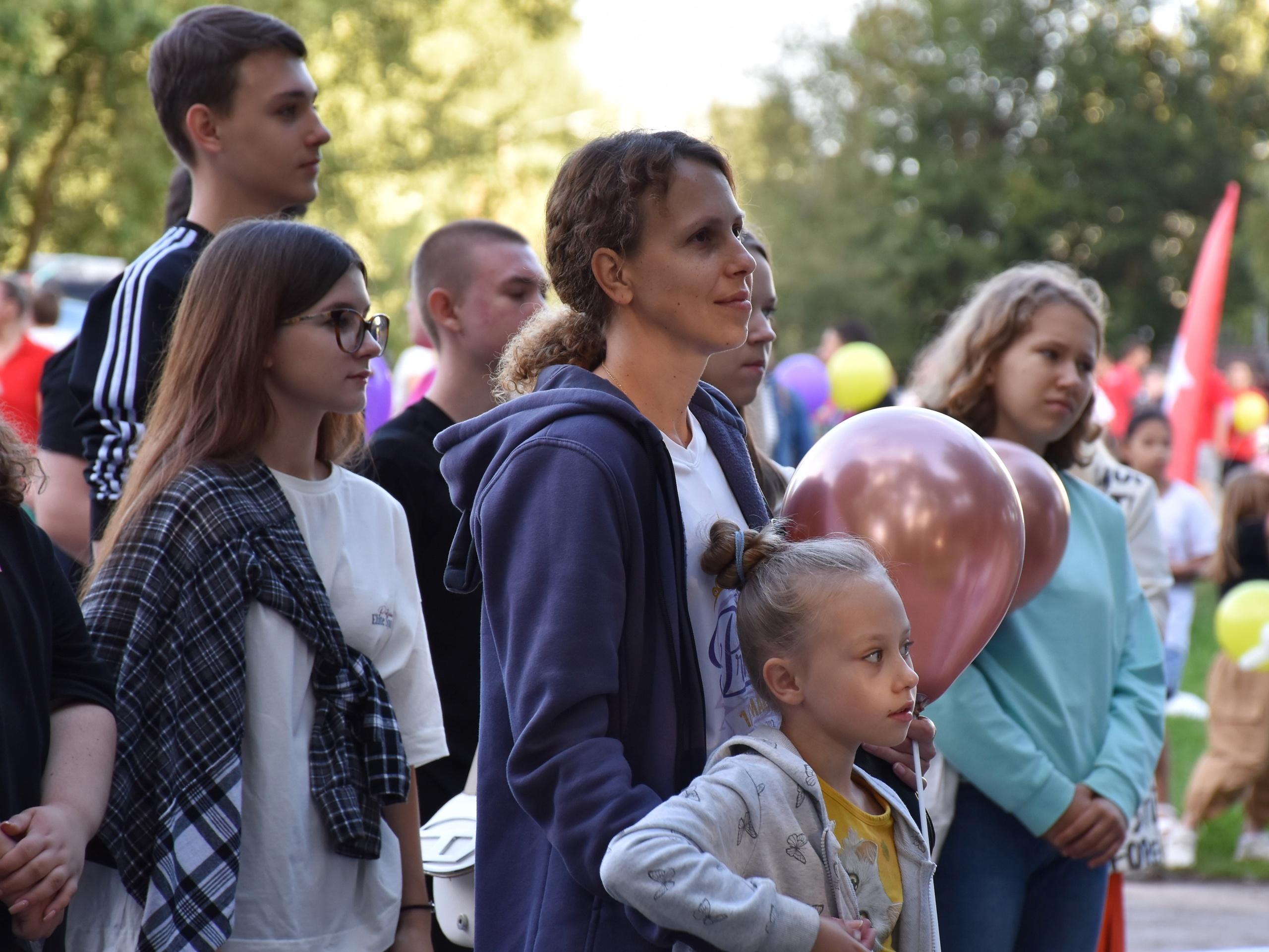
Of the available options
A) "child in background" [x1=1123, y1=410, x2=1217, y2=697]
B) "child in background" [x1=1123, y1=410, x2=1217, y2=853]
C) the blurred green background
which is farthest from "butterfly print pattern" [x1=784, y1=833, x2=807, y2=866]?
the blurred green background

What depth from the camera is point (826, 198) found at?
144 feet

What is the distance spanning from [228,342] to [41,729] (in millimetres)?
839

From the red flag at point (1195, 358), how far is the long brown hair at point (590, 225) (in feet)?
36.9

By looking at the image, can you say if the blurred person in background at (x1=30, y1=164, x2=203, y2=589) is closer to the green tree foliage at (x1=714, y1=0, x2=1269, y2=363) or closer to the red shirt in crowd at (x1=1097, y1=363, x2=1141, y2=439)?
the red shirt in crowd at (x1=1097, y1=363, x2=1141, y2=439)

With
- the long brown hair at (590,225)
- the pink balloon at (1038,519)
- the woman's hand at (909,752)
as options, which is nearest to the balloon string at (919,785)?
the woman's hand at (909,752)

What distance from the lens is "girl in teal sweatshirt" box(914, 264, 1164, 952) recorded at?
3420 mm

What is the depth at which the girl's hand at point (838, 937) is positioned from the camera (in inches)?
75.0

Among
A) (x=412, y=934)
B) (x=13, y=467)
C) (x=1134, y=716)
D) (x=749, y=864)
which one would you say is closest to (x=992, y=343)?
(x=1134, y=716)

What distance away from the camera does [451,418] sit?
3.86 m

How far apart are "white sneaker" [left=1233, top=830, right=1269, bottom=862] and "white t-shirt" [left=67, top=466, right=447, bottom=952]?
20.6 ft

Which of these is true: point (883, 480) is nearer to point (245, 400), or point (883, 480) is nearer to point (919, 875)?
point (919, 875)

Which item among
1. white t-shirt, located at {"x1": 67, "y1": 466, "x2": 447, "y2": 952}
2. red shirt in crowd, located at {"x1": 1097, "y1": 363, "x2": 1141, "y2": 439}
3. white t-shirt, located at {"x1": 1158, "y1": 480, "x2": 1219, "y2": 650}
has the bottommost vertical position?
red shirt in crowd, located at {"x1": 1097, "y1": 363, "x2": 1141, "y2": 439}

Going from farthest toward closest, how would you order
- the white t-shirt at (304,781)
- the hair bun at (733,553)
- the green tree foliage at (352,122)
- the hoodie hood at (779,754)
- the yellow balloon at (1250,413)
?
the yellow balloon at (1250,413), the green tree foliage at (352,122), the white t-shirt at (304,781), the hair bun at (733,553), the hoodie hood at (779,754)

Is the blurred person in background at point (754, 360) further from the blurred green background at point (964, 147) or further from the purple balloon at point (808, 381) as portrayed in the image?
the blurred green background at point (964, 147)
